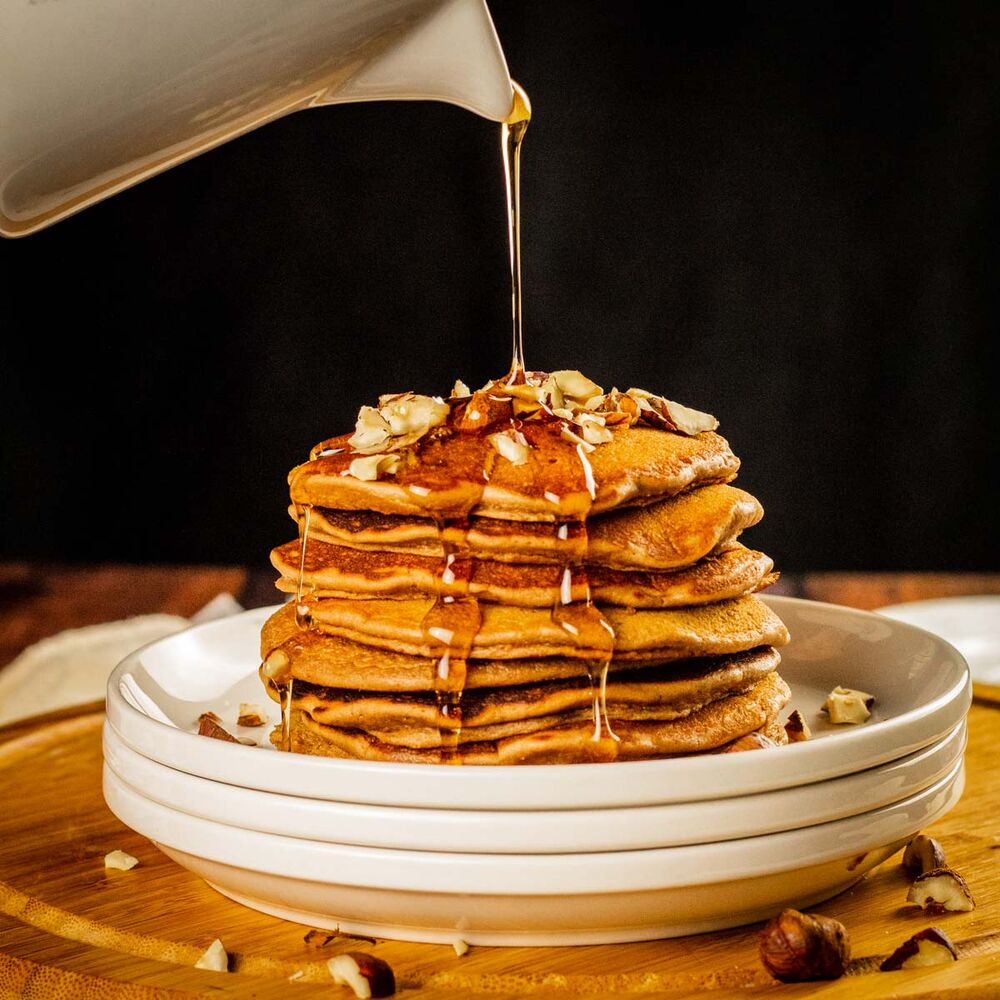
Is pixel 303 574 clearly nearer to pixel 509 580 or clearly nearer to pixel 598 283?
pixel 509 580

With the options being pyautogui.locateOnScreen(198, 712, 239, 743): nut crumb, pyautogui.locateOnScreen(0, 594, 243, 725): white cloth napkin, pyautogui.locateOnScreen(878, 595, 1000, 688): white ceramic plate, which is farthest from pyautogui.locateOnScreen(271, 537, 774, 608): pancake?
pyautogui.locateOnScreen(878, 595, 1000, 688): white ceramic plate

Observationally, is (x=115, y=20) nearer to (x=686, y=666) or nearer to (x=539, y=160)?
(x=686, y=666)

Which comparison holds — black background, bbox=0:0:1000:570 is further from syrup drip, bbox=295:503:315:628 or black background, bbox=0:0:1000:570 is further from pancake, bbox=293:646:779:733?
pancake, bbox=293:646:779:733

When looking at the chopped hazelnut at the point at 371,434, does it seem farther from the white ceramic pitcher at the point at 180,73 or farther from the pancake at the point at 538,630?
the white ceramic pitcher at the point at 180,73

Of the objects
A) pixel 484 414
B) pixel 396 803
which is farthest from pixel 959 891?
pixel 484 414

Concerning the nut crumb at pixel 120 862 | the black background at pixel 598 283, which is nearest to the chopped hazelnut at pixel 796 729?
A: the nut crumb at pixel 120 862

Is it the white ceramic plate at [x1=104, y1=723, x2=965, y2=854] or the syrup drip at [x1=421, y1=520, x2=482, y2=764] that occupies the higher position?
the syrup drip at [x1=421, y1=520, x2=482, y2=764]
